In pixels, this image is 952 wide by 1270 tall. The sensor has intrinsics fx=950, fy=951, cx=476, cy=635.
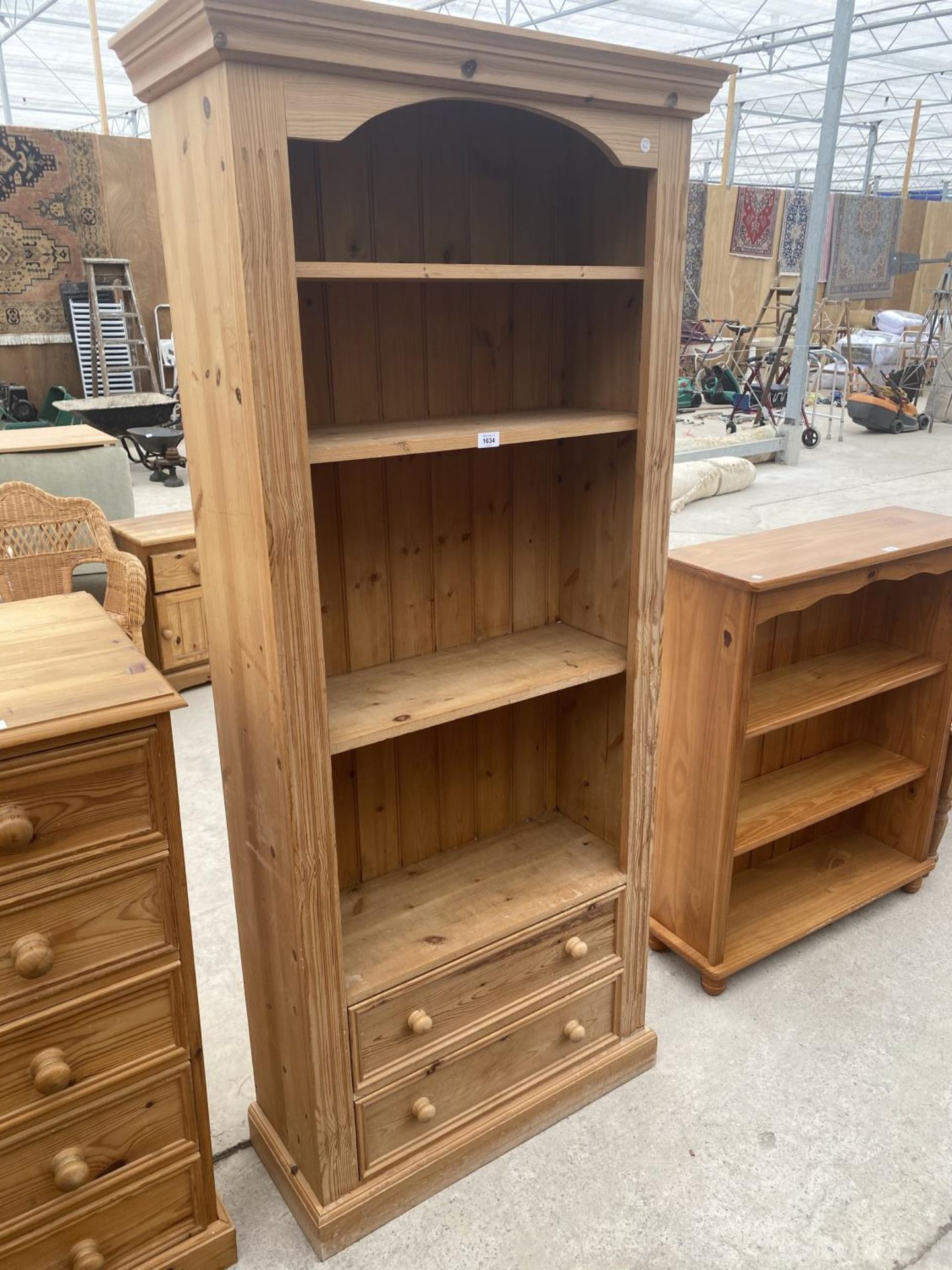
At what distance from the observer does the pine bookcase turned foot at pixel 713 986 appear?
94.2 inches

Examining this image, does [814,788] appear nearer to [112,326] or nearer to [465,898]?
[465,898]

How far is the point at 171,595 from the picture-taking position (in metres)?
4.07

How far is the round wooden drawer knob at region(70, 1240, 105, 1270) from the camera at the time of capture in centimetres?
153

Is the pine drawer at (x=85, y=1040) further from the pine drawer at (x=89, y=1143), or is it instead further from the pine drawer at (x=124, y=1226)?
the pine drawer at (x=124, y=1226)

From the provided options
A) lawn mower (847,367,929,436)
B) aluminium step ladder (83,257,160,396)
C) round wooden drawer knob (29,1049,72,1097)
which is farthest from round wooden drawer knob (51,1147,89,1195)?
lawn mower (847,367,929,436)

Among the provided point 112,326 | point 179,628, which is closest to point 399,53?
point 179,628

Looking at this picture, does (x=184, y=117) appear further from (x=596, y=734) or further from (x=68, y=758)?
(x=596, y=734)

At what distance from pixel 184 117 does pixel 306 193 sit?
27 centimetres

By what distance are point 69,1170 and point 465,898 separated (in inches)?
33.0

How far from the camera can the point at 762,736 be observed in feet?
8.97

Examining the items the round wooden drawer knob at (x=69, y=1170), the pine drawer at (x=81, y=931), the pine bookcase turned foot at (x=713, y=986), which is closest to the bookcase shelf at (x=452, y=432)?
the pine drawer at (x=81, y=931)

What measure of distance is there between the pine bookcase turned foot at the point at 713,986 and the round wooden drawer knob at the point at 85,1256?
1478mm

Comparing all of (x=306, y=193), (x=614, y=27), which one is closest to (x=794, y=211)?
(x=614, y=27)

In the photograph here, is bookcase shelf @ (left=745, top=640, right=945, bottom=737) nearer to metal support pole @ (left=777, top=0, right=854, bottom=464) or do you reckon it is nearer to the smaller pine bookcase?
the smaller pine bookcase
